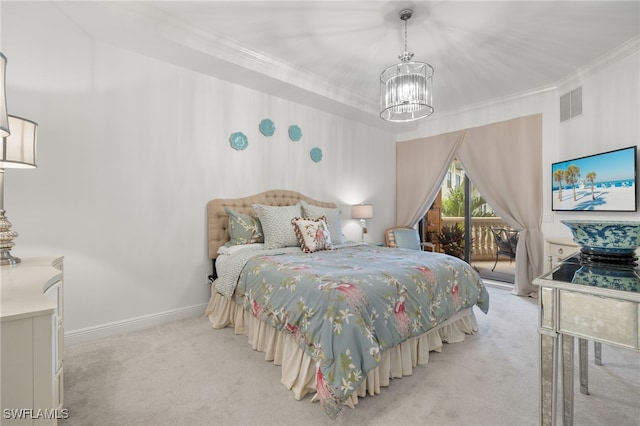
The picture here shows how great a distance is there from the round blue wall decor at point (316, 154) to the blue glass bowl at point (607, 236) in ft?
10.6

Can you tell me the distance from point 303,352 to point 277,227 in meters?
1.47

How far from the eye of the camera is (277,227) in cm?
309

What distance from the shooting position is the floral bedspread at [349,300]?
1579 millimetres

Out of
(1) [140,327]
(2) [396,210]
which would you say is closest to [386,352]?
(1) [140,327]

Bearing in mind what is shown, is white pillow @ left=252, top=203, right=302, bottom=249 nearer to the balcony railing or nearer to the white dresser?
the white dresser

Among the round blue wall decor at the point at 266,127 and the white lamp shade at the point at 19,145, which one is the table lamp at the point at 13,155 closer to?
the white lamp shade at the point at 19,145

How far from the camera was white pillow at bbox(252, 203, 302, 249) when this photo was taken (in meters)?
3.04

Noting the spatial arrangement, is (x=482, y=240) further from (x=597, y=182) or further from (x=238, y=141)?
(x=238, y=141)

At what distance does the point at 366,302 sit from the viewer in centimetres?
178

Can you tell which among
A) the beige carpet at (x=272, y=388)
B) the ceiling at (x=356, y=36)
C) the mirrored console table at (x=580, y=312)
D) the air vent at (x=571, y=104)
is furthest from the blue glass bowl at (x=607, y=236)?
the air vent at (x=571, y=104)

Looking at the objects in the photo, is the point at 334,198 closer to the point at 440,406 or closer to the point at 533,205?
the point at 533,205

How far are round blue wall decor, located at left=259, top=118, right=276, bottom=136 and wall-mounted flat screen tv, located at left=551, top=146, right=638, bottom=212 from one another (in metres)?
3.54

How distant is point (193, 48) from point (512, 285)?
495cm

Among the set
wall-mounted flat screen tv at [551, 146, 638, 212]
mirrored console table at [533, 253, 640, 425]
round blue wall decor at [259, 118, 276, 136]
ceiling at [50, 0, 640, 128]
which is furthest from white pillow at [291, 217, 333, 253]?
wall-mounted flat screen tv at [551, 146, 638, 212]
